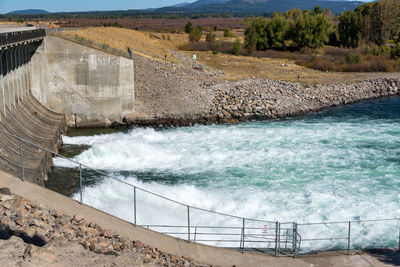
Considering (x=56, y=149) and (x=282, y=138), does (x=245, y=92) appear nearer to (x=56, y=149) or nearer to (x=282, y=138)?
(x=282, y=138)

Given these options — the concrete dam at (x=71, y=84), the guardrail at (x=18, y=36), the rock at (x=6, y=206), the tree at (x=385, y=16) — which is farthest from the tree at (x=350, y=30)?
the rock at (x=6, y=206)

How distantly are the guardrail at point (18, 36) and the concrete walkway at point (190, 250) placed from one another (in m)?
11.1

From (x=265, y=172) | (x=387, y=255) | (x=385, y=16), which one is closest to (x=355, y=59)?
(x=385, y=16)

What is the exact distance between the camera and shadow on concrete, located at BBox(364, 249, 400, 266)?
11.9 meters

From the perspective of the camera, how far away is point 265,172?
2267 centimetres

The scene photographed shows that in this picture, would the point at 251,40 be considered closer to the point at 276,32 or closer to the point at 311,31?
the point at 276,32

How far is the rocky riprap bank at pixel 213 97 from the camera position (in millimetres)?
33844

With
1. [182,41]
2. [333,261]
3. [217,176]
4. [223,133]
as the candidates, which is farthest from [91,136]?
[182,41]

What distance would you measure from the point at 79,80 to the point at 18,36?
7538 millimetres

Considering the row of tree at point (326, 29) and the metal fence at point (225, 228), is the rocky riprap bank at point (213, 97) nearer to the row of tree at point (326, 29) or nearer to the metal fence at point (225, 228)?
the metal fence at point (225, 228)

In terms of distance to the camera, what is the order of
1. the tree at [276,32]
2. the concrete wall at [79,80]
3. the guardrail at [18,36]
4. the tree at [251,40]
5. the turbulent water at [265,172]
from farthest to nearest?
the tree at [276,32]
the tree at [251,40]
the concrete wall at [79,80]
the guardrail at [18,36]
the turbulent water at [265,172]

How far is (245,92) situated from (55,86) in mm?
14732

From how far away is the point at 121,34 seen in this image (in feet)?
171

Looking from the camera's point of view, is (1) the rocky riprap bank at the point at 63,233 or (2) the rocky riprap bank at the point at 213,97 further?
(2) the rocky riprap bank at the point at 213,97
